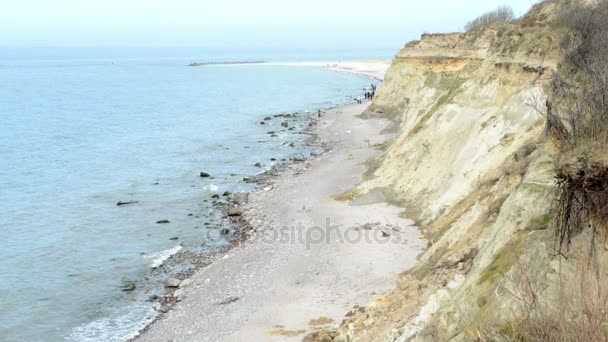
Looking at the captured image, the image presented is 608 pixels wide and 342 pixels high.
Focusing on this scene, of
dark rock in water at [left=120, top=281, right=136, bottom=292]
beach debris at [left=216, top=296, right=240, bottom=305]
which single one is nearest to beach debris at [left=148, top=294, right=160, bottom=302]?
dark rock in water at [left=120, top=281, right=136, bottom=292]

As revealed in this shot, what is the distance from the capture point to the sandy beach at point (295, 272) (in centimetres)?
1883

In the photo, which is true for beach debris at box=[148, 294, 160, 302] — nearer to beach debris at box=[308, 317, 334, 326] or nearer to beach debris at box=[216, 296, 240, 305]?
beach debris at box=[216, 296, 240, 305]

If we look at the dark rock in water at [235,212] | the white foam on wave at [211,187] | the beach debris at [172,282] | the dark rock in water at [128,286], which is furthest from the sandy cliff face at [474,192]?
the white foam on wave at [211,187]

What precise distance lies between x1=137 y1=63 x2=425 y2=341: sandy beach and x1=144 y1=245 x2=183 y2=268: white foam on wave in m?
2.89

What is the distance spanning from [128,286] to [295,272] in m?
6.98

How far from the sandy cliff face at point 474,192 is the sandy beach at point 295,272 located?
1.45 m

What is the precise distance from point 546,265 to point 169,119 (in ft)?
240

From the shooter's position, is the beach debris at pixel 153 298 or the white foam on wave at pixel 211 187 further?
the white foam on wave at pixel 211 187

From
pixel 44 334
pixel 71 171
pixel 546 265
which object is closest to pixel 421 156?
pixel 44 334

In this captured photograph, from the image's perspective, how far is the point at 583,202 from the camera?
933cm

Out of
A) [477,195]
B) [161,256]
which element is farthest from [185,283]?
[477,195]

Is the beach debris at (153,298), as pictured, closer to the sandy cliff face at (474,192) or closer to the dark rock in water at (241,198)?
the sandy cliff face at (474,192)

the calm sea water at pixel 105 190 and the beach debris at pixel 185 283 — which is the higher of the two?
the beach debris at pixel 185 283

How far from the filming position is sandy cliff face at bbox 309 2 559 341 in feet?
36.4
